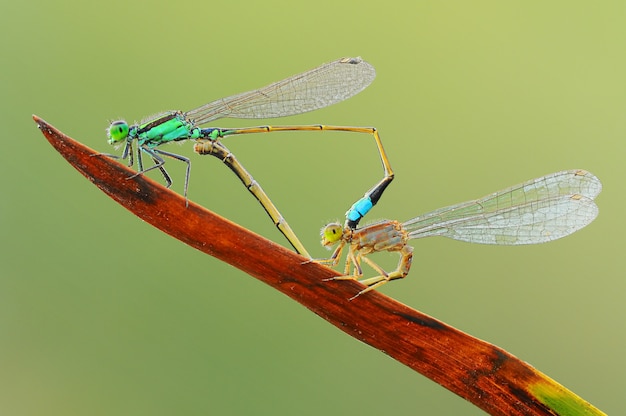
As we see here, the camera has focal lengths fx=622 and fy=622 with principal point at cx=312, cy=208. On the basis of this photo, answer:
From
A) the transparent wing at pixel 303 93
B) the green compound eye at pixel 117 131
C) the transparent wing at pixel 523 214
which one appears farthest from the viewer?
the transparent wing at pixel 303 93

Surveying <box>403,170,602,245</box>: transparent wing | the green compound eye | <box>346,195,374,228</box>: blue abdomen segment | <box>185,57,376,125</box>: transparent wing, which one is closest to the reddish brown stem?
<box>346,195,374,228</box>: blue abdomen segment

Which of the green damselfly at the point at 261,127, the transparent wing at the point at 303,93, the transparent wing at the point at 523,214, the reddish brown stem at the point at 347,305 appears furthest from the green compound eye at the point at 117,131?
the transparent wing at the point at 523,214

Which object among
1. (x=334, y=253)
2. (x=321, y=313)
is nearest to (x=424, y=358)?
(x=321, y=313)

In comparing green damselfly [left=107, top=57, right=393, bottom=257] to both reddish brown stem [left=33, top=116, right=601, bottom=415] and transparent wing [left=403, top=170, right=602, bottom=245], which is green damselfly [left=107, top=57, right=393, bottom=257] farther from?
transparent wing [left=403, top=170, right=602, bottom=245]

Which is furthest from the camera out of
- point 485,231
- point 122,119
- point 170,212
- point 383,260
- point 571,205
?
point 383,260

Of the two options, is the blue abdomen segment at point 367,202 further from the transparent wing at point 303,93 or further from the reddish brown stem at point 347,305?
the transparent wing at point 303,93

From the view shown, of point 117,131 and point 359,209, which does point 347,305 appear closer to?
point 359,209

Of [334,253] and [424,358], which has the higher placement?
[334,253]

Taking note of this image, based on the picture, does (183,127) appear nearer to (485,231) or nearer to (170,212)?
(170,212)
